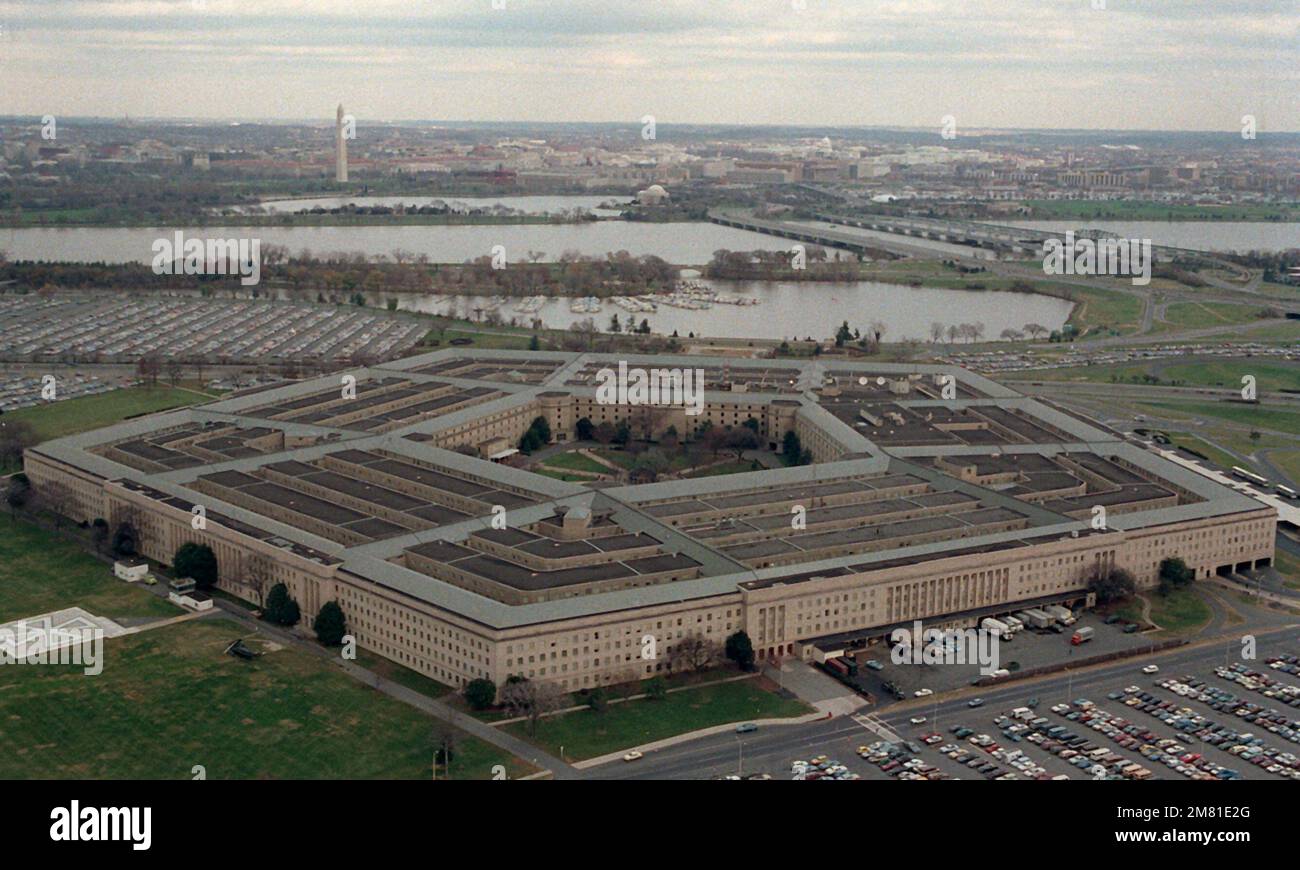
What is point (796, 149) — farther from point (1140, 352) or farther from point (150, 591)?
point (150, 591)

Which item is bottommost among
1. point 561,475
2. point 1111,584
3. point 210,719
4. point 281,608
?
point 210,719

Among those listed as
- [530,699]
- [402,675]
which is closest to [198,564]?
[402,675]

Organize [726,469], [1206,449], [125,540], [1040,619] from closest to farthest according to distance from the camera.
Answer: [1040,619]
[125,540]
[726,469]
[1206,449]

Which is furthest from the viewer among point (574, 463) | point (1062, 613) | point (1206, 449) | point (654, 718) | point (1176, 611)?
point (1206, 449)

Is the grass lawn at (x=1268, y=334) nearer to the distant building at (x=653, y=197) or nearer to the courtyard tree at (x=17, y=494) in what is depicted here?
the courtyard tree at (x=17, y=494)

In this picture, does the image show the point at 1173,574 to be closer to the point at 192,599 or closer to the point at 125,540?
the point at 192,599

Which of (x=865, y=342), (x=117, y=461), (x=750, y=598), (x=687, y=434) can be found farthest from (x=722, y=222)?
(x=750, y=598)
